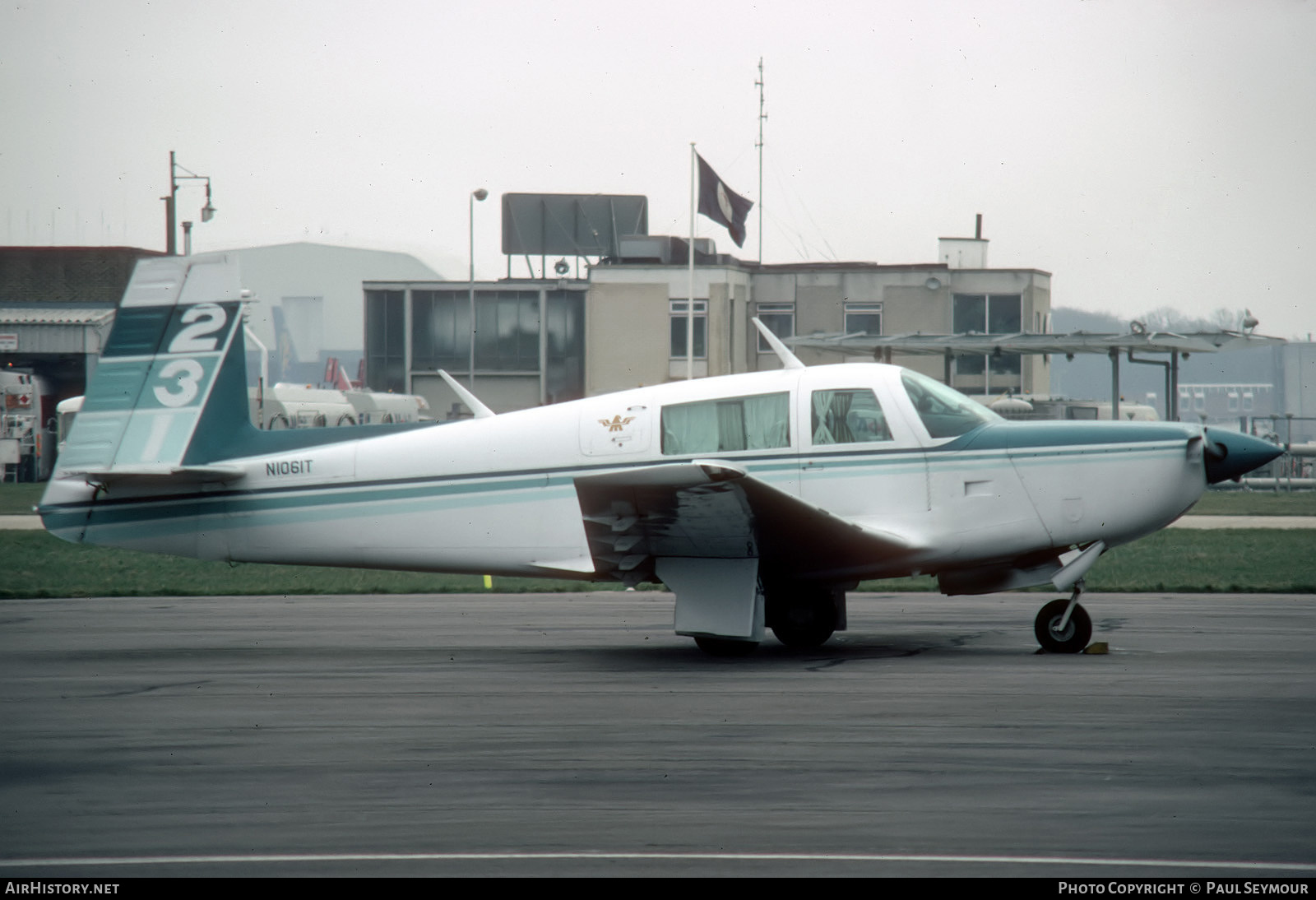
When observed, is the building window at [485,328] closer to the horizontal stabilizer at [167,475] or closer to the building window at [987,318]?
the building window at [987,318]

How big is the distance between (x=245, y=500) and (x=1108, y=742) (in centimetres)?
759

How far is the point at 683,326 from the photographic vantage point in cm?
5003

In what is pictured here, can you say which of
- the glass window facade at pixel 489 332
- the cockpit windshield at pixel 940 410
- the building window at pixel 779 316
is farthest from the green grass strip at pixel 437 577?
the glass window facade at pixel 489 332

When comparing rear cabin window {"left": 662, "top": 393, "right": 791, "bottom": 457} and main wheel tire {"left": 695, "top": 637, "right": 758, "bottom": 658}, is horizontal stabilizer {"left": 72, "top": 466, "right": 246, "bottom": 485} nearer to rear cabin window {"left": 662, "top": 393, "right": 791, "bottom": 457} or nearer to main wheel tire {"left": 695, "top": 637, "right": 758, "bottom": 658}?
rear cabin window {"left": 662, "top": 393, "right": 791, "bottom": 457}

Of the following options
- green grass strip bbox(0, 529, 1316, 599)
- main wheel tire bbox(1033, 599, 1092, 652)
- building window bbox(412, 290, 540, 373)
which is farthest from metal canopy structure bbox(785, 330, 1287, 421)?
building window bbox(412, 290, 540, 373)

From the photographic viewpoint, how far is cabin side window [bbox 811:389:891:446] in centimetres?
1088

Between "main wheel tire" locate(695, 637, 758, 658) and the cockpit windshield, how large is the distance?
2231mm

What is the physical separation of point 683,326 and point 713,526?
40035mm

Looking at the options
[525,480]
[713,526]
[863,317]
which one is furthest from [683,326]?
[713,526]

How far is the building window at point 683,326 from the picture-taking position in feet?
160

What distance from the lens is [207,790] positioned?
6414 millimetres

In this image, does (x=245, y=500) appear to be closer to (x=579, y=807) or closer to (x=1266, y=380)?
(x=579, y=807)
